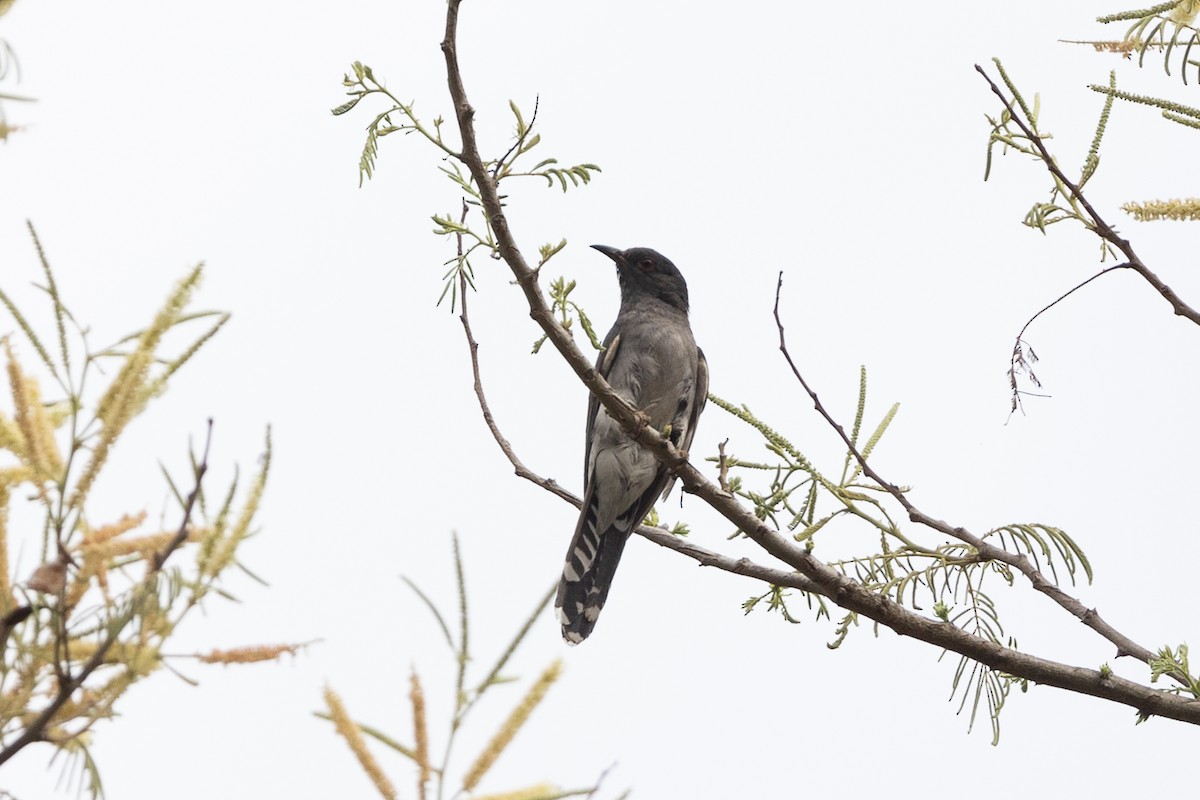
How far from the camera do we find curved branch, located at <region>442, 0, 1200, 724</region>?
3934 mm

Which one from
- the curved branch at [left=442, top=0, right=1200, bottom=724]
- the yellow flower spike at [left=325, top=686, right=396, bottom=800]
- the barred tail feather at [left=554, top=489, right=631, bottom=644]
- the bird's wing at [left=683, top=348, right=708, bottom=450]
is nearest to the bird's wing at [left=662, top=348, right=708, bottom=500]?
the bird's wing at [left=683, top=348, right=708, bottom=450]

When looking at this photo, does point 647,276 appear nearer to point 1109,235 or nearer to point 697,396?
point 697,396

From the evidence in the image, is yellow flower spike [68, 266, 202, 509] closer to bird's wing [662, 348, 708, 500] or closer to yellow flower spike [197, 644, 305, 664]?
yellow flower spike [197, 644, 305, 664]

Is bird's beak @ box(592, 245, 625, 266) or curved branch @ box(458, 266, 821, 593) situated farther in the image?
bird's beak @ box(592, 245, 625, 266)

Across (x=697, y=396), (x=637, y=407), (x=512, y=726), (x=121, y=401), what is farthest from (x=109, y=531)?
(x=697, y=396)

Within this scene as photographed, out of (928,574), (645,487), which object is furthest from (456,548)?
(645,487)

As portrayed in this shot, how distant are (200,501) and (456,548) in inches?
31.7

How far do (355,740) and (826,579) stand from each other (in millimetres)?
2759

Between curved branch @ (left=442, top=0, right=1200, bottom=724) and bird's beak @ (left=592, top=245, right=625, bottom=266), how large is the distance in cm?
379

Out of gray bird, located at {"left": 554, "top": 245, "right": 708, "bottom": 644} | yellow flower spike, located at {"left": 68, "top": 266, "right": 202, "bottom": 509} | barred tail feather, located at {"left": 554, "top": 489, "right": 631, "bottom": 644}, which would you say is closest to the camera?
yellow flower spike, located at {"left": 68, "top": 266, "right": 202, "bottom": 509}

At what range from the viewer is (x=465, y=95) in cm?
380

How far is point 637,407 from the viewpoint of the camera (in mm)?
7199

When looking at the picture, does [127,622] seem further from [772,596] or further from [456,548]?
[772,596]

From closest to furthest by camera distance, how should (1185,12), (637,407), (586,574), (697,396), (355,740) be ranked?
(355,740) → (1185,12) → (637,407) → (586,574) → (697,396)
